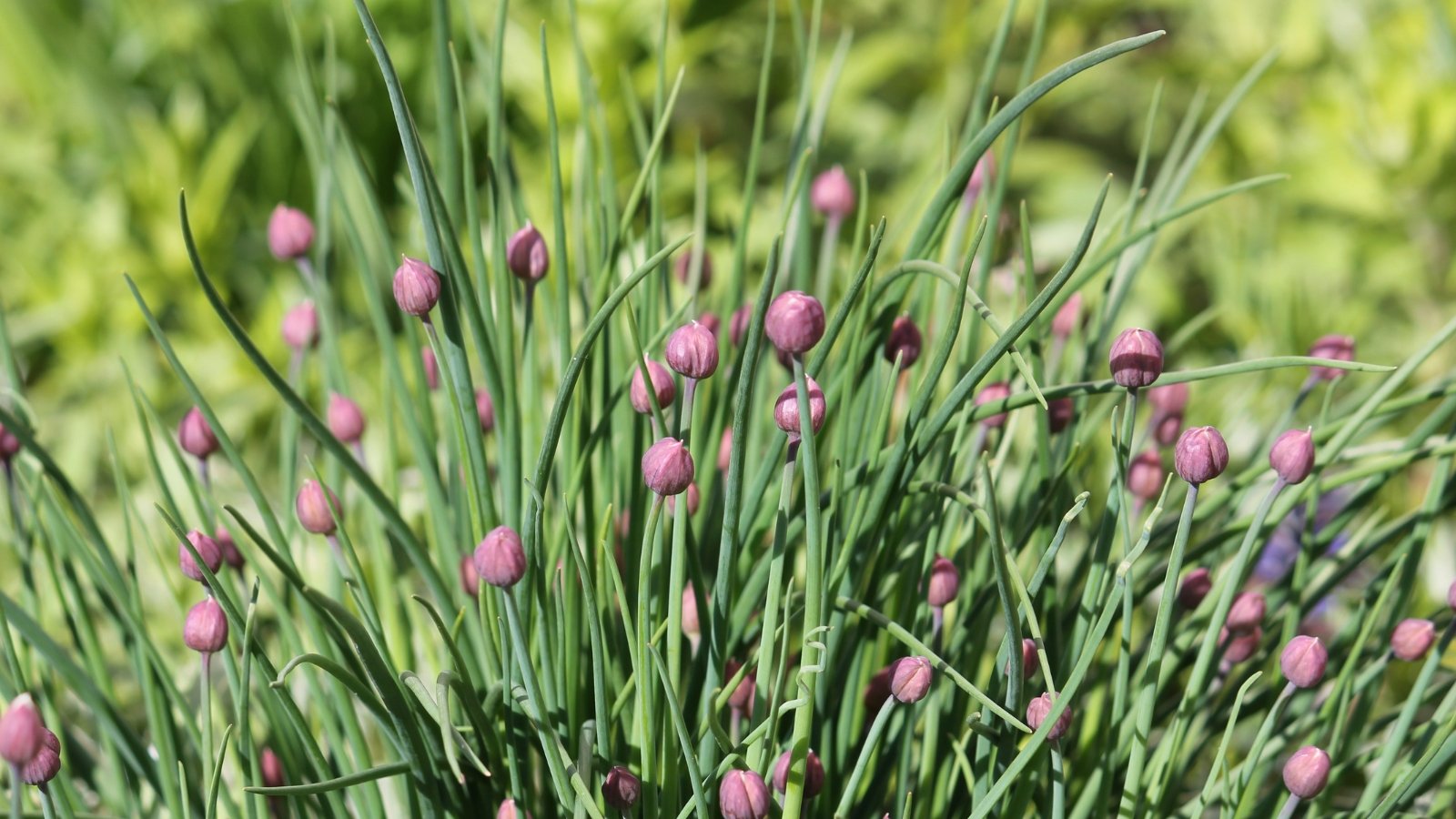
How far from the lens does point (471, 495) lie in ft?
2.11

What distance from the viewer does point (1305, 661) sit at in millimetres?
571

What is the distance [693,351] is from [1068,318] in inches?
15.2

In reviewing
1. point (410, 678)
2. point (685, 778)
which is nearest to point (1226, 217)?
point (685, 778)

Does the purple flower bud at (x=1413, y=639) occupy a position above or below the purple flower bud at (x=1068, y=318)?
below

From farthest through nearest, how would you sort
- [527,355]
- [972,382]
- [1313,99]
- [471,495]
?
[1313,99] → [527,355] → [471,495] → [972,382]

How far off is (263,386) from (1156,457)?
140 centimetres

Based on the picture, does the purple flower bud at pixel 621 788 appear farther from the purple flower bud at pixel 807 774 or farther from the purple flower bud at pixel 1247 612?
the purple flower bud at pixel 1247 612

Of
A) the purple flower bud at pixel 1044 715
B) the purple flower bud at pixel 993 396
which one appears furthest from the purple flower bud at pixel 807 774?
the purple flower bud at pixel 993 396

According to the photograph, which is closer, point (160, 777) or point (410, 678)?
point (410, 678)

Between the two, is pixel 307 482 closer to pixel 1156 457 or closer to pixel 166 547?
pixel 1156 457

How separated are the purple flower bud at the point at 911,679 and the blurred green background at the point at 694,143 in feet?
3.45

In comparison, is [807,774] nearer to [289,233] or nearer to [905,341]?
[905,341]

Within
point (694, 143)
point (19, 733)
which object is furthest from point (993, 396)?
point (694, 143)

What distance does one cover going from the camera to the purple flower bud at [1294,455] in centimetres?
54
